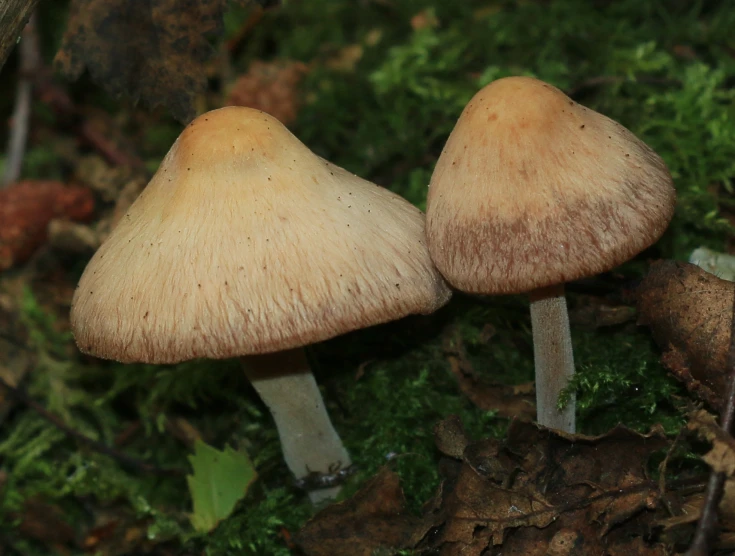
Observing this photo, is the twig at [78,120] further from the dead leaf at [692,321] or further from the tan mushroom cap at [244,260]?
the dead leaf at [692,321]

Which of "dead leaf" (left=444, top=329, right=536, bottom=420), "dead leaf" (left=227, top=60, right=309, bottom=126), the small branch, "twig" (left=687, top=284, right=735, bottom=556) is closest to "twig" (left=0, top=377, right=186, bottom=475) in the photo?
"dead leaf" (left=444, top=329, right=536, bottom=420)

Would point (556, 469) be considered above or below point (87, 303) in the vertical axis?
below

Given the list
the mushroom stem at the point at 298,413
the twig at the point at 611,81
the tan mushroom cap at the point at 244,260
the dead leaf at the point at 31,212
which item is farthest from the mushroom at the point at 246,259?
the dead leaf at the point at 31,212

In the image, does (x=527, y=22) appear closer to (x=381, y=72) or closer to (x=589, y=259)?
(x=381, y=72)

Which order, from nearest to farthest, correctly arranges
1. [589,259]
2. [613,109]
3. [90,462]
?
1. [589,259]
2. [90,462]
3. [613,109]

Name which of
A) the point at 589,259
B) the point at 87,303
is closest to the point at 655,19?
the point at 589,259

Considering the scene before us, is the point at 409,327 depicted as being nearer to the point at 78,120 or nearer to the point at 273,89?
the point at 273,89

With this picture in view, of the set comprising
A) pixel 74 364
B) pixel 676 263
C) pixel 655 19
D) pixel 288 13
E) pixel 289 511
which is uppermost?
pixel 288 13
